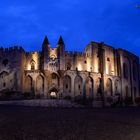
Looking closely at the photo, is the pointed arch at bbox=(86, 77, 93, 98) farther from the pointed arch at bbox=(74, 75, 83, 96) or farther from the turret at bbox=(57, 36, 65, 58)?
the turret at bbox=(57, 36, 65, 58)

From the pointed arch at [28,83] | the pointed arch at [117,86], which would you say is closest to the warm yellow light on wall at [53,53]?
the pointed arch at [28,83]

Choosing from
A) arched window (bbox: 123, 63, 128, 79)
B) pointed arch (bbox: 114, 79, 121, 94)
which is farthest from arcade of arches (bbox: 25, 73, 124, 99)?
arched window (bbox: 123, 63, 128, 79)

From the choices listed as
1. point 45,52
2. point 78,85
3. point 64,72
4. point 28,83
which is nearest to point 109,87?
point 78,85

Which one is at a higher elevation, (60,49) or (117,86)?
(60,49)

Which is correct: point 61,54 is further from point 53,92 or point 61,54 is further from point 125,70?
point 125,70

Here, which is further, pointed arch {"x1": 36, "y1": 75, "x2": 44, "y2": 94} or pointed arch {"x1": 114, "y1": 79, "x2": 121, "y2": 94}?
pointed arch {"x1": 114, "y1": 79, "x2": 121, "y2": 94}

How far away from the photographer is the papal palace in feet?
165

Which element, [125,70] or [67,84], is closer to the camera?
[67,84]

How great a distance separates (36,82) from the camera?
50.7m

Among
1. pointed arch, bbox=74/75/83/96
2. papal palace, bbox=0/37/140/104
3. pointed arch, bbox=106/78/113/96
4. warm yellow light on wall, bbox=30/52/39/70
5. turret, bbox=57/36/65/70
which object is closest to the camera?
papal palace, bbox=0/37/140/104

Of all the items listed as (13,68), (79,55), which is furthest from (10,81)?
(79,55)

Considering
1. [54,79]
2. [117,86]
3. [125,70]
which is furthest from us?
[125,70]

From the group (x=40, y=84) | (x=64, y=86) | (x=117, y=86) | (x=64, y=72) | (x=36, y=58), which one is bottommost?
(x=64, y=86)

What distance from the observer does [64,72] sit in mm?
51625
